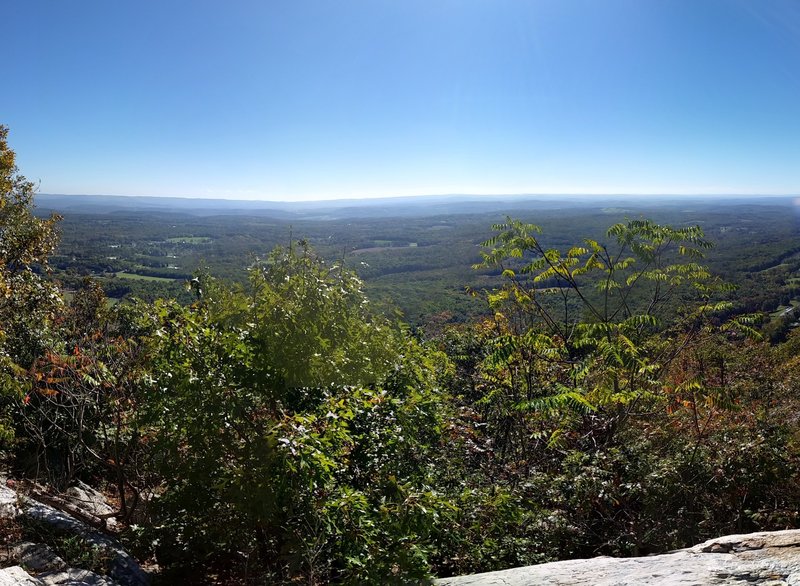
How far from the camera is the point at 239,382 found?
17.9 feet

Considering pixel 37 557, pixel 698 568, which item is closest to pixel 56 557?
pixel 37 557

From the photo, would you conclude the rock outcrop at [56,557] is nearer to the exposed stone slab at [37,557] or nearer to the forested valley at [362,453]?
the exposed stone slab at [37,557]

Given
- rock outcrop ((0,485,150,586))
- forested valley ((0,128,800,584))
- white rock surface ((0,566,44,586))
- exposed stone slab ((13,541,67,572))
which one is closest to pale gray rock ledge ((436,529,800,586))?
forested valley ((0,128,800,584))

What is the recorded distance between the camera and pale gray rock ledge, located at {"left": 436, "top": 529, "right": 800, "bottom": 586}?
354 centimetres

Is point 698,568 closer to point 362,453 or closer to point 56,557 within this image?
point 362,453

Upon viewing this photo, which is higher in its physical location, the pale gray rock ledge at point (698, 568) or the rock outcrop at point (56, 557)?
the pale gray rock ledge at point (698, 568)

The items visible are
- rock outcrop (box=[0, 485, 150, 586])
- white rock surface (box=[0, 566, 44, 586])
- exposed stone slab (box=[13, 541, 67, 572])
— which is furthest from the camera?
exposed stone slab (box=[13, 541, 67, 572])

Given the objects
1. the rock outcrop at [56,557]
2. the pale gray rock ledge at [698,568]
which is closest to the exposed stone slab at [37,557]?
the rock outcrop at [56,557]

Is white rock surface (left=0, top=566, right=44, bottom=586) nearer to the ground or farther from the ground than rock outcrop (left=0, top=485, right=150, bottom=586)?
farther from the ground

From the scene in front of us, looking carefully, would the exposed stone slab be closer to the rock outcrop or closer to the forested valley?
the rock outcrop

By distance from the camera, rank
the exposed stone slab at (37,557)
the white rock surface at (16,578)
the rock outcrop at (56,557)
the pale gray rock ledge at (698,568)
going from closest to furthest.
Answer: the pale gray rock ledge at (698,568)
the white rock surface at (16,578)
the rock outcrop at (56,557)
the exposed stone slab at (37,557)

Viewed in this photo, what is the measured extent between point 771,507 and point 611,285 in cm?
494

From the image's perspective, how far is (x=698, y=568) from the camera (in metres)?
3.84

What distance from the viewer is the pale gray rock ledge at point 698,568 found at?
3539 millimetres
